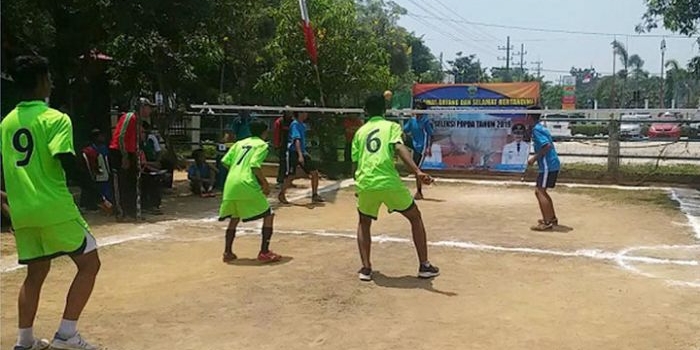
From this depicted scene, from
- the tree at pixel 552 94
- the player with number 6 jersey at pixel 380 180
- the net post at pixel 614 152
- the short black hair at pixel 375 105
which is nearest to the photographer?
the player with number 6 jersey at pixel 380 180

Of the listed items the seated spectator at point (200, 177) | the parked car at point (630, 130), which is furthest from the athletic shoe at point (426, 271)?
the parked car at point (630, 130)

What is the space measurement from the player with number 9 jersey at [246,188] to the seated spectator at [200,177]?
6045 mm

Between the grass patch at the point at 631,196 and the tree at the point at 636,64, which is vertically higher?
the tree at the point at 636,64

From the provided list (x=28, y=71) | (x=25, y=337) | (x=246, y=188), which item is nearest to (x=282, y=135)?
(x=246, y=188)

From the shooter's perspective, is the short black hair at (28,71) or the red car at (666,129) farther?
the red car at (666,129)

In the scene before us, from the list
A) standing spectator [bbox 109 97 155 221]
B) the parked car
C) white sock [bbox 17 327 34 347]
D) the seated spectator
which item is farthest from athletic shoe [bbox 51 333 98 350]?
the parked car

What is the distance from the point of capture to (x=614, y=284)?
23.0 feet

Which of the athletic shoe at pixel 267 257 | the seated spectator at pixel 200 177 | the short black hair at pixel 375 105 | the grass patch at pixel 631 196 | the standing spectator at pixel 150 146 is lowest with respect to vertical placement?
the athletic shoe at pixel 267 257

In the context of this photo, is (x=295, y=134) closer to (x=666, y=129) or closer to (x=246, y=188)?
(x=246, y=188)

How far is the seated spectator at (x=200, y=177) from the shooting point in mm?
13828

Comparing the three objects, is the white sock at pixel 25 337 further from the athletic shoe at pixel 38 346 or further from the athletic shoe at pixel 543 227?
the athletic shoe at pixel 543 227

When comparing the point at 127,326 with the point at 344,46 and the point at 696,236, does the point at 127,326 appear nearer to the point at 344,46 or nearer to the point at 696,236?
the point at 696,236

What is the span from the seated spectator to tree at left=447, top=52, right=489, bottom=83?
7374cm

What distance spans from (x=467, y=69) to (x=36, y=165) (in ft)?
284
